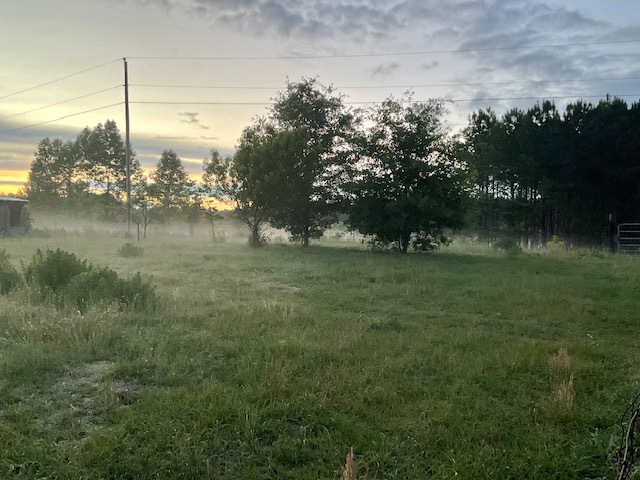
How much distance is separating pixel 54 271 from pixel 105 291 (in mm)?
1638

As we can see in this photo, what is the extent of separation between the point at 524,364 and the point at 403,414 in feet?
7.10

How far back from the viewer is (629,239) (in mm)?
25609

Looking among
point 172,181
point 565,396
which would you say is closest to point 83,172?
point 172,181

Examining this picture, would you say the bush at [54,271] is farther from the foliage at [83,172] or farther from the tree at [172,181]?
the foliage at [83,172]

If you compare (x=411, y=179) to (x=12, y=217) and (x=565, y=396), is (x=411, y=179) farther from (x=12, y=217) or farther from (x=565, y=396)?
(x=12, y=217)

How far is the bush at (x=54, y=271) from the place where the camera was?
873 cm

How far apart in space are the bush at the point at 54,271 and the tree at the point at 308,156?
1763cm

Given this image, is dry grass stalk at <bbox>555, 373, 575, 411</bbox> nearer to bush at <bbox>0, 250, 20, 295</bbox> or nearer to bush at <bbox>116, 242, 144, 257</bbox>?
bush at <bbox>0, 250, 20, 295</bbox>

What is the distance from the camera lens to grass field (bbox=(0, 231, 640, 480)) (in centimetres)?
347

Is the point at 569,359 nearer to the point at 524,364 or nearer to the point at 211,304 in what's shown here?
the point at 524,364

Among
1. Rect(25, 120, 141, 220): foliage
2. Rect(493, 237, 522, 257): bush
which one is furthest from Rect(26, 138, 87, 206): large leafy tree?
Rect(493, 237, 522, 257): bush

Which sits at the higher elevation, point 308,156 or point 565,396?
point 308,156

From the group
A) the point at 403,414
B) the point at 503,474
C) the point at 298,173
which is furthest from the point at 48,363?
the point at 298,173

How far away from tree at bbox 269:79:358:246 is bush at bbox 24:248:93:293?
1763cm
